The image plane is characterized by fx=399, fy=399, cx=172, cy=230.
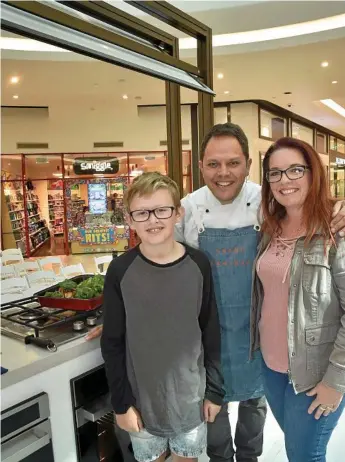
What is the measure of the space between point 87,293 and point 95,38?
1.08 m

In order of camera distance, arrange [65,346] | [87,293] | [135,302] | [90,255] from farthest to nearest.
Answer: [90,255] → [87,293] → [65,346] → [135,302]

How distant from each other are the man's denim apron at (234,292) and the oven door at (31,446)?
0.83m

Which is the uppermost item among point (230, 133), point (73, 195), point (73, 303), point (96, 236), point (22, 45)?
point (22, 45)

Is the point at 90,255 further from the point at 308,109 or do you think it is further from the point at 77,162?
the point at 308,109

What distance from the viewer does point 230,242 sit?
181 centimetres

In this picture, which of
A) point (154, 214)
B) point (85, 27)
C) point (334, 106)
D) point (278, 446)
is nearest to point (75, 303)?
point (154, 214)

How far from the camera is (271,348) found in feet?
5.21

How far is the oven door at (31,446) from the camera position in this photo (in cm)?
133

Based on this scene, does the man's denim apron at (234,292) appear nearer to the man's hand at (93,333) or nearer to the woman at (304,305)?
the woman at (304,305)

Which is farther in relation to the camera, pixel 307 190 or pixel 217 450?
pixel 217 450

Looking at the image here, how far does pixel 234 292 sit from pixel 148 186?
2.26ft

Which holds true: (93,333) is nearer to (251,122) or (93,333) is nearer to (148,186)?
(148,186)

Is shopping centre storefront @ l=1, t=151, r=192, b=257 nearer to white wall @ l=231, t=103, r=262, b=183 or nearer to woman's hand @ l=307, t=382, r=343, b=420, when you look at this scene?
white wall @ l=231, t=103, r=262, b=183

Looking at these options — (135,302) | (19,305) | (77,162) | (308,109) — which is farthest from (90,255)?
→ (135,302)
